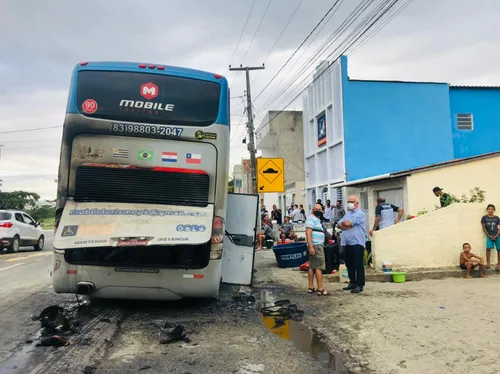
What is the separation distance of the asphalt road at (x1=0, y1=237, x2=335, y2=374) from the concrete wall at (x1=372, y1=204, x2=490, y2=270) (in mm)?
3465

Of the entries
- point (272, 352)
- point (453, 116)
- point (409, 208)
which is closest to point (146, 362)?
point (272, 352)

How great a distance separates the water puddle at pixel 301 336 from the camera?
4934 millimetres

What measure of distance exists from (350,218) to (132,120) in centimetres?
448

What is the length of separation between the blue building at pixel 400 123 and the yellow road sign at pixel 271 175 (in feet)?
26.5

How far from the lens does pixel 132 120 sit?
673 cm

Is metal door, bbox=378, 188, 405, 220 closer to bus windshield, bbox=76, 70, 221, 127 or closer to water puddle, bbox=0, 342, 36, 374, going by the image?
bus windshield, bbox=76, 70, 221, 127

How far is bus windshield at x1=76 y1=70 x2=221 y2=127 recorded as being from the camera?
673cm

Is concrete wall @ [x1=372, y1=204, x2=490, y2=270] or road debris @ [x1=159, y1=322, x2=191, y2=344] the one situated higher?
concrete wall @ [x1=372, y1=204, x2=490, y2=270]

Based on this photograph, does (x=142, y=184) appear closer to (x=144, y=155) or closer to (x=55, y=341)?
(x=144, y=155)

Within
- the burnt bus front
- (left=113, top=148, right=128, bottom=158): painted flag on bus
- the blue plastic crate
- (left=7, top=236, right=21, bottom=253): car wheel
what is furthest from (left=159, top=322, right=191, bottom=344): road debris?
(left=7, top=236, right=21, bottom=253): car wheel

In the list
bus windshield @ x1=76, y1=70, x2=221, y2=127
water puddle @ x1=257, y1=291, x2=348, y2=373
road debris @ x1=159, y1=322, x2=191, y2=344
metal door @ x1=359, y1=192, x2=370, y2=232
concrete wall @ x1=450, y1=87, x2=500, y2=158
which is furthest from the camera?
concrete wall @ x1=450, y1=87, x2=500, y2=158

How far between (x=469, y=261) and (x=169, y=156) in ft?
23.3

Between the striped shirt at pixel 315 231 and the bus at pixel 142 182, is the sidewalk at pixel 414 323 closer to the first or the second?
the striped shirt at pixel 315 231

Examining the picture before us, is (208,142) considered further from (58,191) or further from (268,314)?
(268,314)
